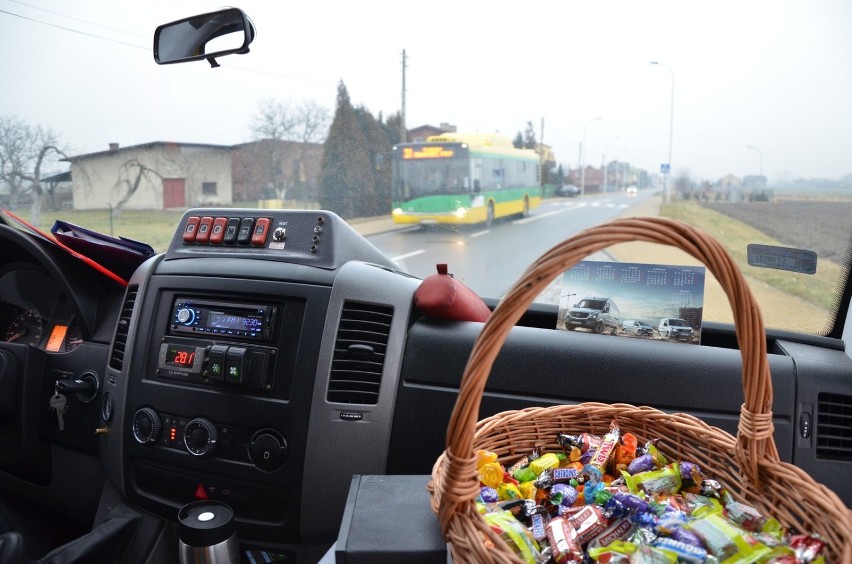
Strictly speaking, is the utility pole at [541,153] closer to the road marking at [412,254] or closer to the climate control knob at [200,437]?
the road marking at [412,254]

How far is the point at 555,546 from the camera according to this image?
1.09 meters

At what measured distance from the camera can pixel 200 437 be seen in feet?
6.59

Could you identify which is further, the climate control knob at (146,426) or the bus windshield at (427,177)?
the bus windshield at (427,177)

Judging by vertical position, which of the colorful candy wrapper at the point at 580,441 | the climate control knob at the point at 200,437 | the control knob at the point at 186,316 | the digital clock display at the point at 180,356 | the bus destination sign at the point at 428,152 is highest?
the bus destination sign at the point at 428,152

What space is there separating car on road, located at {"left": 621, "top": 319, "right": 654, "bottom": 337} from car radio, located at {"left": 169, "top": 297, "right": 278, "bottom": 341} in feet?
3.41

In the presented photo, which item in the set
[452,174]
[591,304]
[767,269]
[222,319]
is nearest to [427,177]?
[452,174]

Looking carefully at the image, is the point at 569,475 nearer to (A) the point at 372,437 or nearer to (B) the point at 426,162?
(A) the point at 372,437

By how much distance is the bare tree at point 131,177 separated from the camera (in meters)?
2.80

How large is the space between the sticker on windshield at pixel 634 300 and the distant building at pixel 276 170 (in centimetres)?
104

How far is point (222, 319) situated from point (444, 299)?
2.22 feet

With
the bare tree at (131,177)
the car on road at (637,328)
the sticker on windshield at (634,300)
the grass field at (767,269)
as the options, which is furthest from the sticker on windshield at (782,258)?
the bare tree at (131,177)

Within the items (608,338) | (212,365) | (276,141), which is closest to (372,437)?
(212,365)

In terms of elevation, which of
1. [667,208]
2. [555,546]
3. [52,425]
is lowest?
[52,425]

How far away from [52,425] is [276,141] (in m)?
1.37
